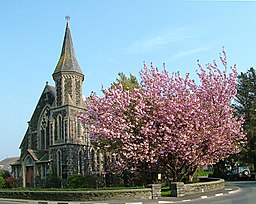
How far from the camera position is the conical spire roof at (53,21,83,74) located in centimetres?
4150

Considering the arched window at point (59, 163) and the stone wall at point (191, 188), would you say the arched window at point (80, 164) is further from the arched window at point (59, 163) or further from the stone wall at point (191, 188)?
the stone wall at point (191, 188)

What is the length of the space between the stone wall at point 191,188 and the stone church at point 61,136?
17.7 metres

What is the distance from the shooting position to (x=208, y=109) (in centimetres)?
2544

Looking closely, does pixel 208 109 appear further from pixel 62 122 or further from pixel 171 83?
pixel 62 122

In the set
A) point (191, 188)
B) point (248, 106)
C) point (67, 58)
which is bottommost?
point (191, 188)

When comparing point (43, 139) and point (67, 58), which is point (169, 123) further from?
point (43, 139)

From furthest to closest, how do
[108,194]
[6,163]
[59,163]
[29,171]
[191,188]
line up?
[6,163] < [29,171] < [59,163] < [191,188] < [108,194]

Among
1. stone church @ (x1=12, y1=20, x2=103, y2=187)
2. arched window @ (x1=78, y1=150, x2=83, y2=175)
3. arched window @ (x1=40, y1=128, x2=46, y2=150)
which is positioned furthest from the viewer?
arched window @ (x1=40, y1=128, x2=46, y2=150)

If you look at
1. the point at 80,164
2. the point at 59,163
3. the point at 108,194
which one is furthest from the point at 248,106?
the point at 108,194

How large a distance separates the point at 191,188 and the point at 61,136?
21.3m

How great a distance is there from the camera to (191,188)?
22.2 m

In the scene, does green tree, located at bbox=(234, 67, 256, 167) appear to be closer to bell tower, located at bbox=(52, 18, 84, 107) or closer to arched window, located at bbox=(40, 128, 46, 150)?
bell tower, located at bbox=(52, 18, 84, 107)

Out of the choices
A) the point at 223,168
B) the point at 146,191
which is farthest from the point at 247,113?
the point at 146,191

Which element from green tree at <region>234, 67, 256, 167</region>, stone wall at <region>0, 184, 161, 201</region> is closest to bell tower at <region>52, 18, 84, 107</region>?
stone wall at <region>0, 184, 161, 201</region>
